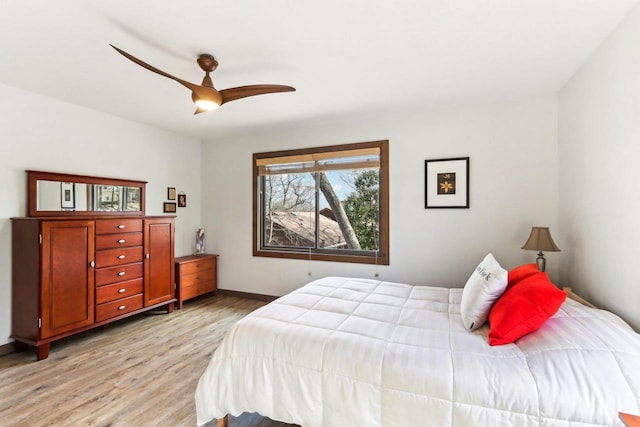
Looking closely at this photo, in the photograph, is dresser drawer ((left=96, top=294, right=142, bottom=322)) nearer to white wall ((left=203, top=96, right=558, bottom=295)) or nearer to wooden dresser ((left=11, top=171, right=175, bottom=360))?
wooden dresser ((left=11, top=171, right=175, bottom=360))

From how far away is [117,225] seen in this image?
3283 millimetres

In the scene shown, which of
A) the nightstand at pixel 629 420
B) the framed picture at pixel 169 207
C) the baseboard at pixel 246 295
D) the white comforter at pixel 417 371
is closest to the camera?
the nightstand at pixel 629 420

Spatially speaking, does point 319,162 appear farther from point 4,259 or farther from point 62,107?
point 4,259

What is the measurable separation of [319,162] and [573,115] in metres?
2.70

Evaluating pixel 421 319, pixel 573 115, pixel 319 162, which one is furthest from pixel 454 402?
pixel 319 162

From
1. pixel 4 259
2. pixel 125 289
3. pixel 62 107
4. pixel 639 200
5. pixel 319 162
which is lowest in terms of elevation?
pixel 125 289

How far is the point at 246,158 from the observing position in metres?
4.56

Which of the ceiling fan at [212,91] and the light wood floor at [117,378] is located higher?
the ceiling fan at [212,91]

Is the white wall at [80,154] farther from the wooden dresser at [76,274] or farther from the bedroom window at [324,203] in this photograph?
the bedroom window at [324,203]

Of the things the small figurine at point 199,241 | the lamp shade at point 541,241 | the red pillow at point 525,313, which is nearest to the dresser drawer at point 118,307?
the small figurine at point 199,241

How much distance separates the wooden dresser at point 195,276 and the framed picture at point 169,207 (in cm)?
72

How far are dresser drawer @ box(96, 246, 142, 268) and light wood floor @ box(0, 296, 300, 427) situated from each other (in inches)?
30.3

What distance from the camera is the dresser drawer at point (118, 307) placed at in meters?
3.11

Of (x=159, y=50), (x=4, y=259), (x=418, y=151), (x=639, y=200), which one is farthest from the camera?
(x=418, y=151)
